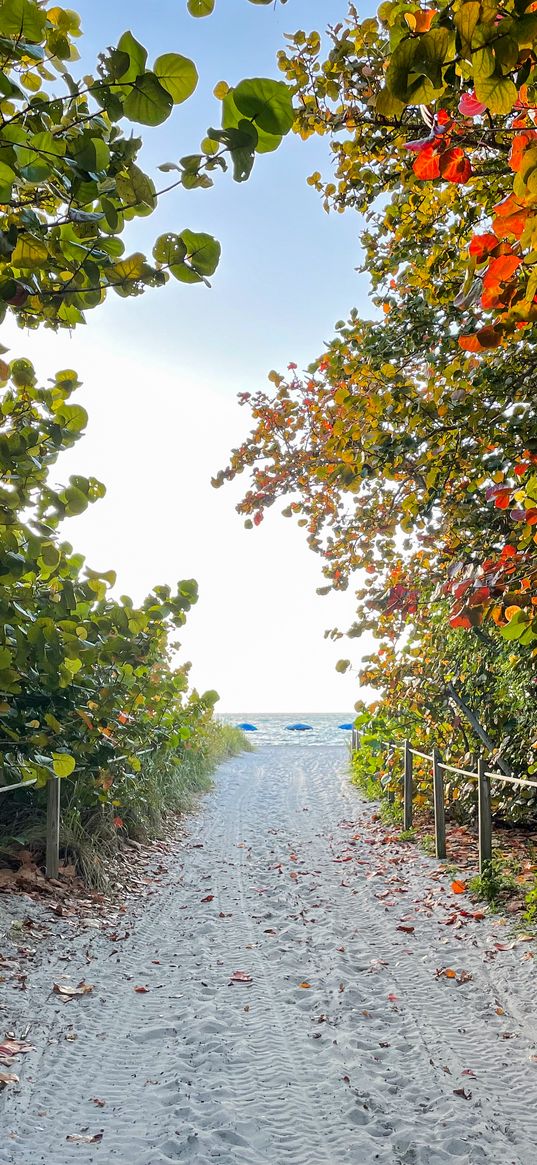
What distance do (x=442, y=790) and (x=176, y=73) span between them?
716 cm

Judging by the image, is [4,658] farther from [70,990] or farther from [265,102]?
[265,102]

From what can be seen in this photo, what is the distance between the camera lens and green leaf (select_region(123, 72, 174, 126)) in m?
1.70

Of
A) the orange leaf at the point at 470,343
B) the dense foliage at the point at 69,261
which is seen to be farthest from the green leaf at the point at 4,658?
the orange leaf at the point at 470,343

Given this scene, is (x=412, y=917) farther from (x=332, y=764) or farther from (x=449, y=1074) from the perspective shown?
(x=332, y=764)

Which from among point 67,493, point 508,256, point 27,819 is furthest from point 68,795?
point 508,256

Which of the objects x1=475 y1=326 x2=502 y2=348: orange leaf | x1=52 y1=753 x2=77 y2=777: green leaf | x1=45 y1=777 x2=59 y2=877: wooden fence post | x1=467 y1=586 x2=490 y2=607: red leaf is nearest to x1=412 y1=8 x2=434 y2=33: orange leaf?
x1=475 y1=326 x2=502 y2=348: orange leaf

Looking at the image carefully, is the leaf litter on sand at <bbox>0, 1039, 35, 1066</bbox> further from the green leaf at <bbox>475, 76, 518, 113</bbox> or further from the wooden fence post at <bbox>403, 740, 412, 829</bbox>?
the wooden fence post at <bbox>403, 740, 412, 829</bbox>

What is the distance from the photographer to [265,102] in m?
1.68

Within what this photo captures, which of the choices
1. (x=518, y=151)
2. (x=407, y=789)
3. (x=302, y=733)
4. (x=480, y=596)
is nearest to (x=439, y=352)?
(x=480, y=596)

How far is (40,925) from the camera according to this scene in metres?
5.20

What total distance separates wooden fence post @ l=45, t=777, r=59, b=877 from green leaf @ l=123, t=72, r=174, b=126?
5.23m

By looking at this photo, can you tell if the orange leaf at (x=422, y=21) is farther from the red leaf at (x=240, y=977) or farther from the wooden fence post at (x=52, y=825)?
the wooden fence post at (x=52, y=825)

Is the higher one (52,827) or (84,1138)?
(52,827)

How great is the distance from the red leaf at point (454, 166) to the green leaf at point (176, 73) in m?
1.02
